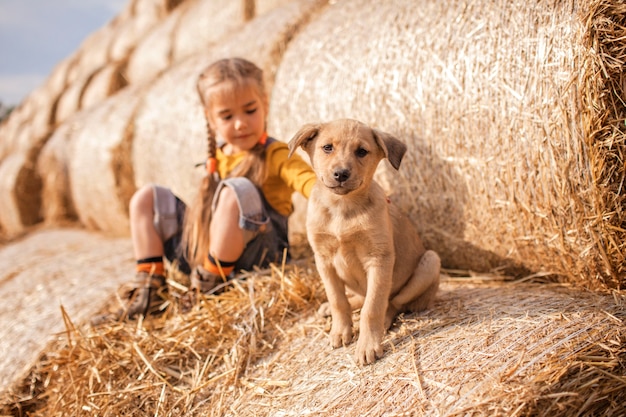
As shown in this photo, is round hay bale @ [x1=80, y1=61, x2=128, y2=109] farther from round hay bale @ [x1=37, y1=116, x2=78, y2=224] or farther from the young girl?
the young girl

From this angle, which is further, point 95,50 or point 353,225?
point 95,50

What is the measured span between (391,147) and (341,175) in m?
0.28

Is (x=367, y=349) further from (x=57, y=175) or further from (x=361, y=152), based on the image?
(x=57, y=175)

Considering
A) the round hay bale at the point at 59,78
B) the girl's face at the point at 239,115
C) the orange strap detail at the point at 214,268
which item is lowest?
the orange strap detail at the point at 214,268

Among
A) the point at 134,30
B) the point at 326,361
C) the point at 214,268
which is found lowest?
the point at 326,361

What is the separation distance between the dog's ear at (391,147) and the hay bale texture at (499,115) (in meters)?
0.70

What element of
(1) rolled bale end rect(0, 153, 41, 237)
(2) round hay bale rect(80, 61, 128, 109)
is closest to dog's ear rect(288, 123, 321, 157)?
(2) round hay bale rect(80, 61, 128, 109)

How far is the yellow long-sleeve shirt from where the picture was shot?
281 cm

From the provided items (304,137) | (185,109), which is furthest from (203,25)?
(304,137)

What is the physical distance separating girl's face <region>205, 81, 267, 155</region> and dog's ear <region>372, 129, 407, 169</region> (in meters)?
1.05

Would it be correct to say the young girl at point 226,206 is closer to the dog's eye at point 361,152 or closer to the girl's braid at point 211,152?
the girl's braid at point 211,152

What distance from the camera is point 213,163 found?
3.19 metres

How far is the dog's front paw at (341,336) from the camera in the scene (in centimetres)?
215

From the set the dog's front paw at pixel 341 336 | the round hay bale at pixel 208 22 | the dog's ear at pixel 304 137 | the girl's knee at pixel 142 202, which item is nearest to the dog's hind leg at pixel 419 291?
the dog's front paw at pixel 341 336
